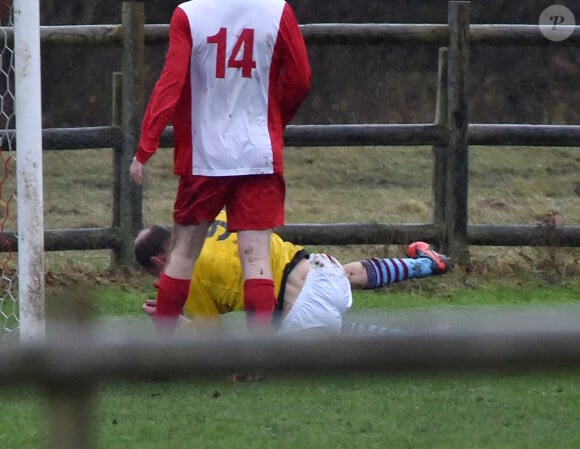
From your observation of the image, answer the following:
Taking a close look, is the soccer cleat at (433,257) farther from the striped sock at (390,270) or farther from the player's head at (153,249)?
the player's head at (153,249)

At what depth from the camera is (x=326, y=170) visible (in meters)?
12.3

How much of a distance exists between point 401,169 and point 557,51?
378cm

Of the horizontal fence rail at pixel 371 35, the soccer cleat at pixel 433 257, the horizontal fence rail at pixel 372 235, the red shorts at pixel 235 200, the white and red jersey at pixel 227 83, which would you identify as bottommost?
the horizontal fence rail at pixel 372 235

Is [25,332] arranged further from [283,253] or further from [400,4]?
[400,4]

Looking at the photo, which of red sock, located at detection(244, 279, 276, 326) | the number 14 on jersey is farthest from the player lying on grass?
the number 14 on jersey

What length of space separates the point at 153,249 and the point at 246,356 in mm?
3614

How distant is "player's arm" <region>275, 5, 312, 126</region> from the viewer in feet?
15.0

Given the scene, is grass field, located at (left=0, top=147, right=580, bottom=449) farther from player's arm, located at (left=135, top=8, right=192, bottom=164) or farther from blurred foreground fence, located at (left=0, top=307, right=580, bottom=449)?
player's arm, located at (left=135, top=8, right=192, bottom=164)

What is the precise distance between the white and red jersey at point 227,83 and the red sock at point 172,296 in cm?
38

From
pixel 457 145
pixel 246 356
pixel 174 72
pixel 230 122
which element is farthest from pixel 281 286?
pixel 246 356

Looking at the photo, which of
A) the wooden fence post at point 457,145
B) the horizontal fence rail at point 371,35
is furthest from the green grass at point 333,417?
the horizontal fence rail at point 371,35

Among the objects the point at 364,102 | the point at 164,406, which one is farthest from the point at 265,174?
the point at 364,102

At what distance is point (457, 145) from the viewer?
Answer: 7031 mm

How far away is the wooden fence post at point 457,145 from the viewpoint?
702 centimetres
